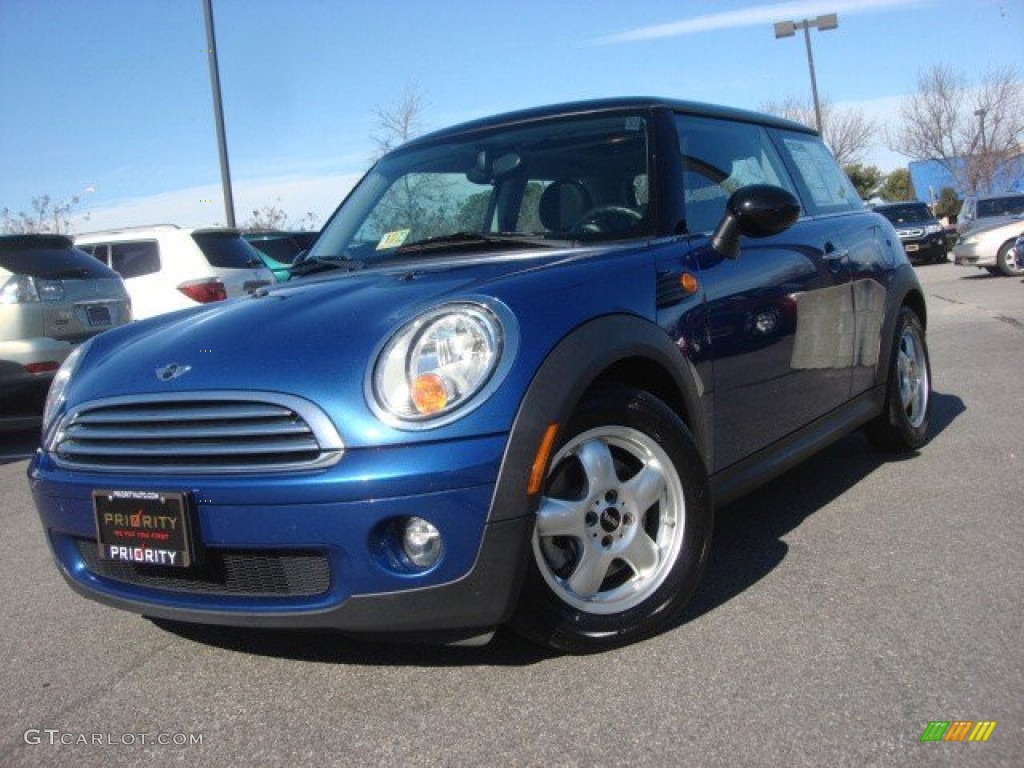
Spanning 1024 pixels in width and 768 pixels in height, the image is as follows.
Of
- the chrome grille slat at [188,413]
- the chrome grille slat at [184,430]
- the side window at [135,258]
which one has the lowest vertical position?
the chrome grille slat at [184,430]

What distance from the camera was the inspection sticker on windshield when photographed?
3674 mm

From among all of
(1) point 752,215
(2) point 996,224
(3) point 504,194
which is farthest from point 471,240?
(2) point 996,224

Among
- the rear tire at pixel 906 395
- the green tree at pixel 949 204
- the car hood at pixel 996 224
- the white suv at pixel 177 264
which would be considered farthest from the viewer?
the green tree at pixel 949 204

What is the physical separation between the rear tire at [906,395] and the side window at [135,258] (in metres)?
7.32

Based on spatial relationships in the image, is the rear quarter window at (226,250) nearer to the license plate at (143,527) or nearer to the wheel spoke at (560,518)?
the license plate at (143,527)

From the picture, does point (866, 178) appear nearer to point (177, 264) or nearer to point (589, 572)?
point (177, 264)

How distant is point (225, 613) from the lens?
254 centimetres

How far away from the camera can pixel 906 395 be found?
4977 mm

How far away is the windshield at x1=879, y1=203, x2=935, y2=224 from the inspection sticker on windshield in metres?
23.7

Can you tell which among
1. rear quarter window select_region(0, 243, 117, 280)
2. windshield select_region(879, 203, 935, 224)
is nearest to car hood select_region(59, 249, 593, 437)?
rear quarter window select_region(0, 243, 117, 280)

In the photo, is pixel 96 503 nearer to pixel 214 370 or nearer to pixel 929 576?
pixel 214 370

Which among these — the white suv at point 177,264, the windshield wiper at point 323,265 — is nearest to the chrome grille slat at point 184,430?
the windshield wiper at point 323,265

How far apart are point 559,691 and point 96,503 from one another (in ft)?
4.29

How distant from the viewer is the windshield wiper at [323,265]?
11.9ft
